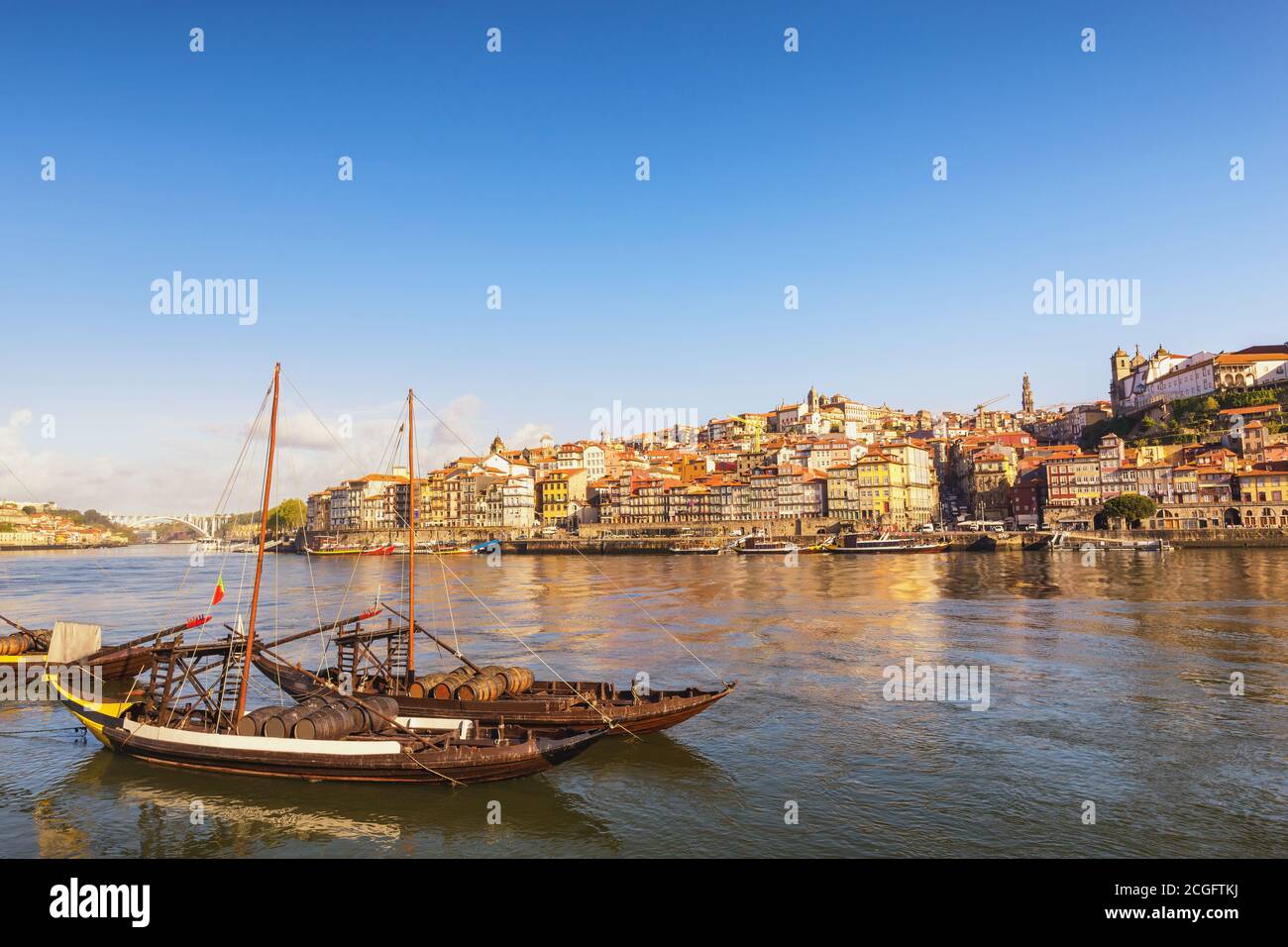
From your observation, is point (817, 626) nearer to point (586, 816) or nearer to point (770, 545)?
point (586, 816)

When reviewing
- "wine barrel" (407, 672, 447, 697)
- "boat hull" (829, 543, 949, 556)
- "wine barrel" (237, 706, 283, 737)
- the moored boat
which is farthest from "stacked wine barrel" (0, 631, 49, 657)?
the moored boat

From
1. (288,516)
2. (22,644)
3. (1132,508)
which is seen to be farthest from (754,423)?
(22,644)

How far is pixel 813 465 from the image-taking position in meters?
120

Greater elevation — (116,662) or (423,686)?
(423,686)

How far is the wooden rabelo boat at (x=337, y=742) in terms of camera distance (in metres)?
15.3

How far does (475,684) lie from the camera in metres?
18.4

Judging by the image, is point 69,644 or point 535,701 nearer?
point 535,701

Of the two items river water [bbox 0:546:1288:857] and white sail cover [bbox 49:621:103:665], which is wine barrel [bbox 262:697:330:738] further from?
white sail cover [bbox 49:621:103:665]

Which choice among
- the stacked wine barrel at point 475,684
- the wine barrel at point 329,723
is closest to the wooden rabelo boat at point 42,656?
the stacked wine barrel at point 475,684

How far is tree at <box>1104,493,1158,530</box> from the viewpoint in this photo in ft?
298

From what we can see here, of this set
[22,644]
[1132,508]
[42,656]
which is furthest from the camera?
[1132,508]

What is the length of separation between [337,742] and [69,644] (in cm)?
Result: 1236

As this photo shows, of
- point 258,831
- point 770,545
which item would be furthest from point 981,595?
point 770,545

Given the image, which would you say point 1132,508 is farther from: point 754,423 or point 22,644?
point 22,644
